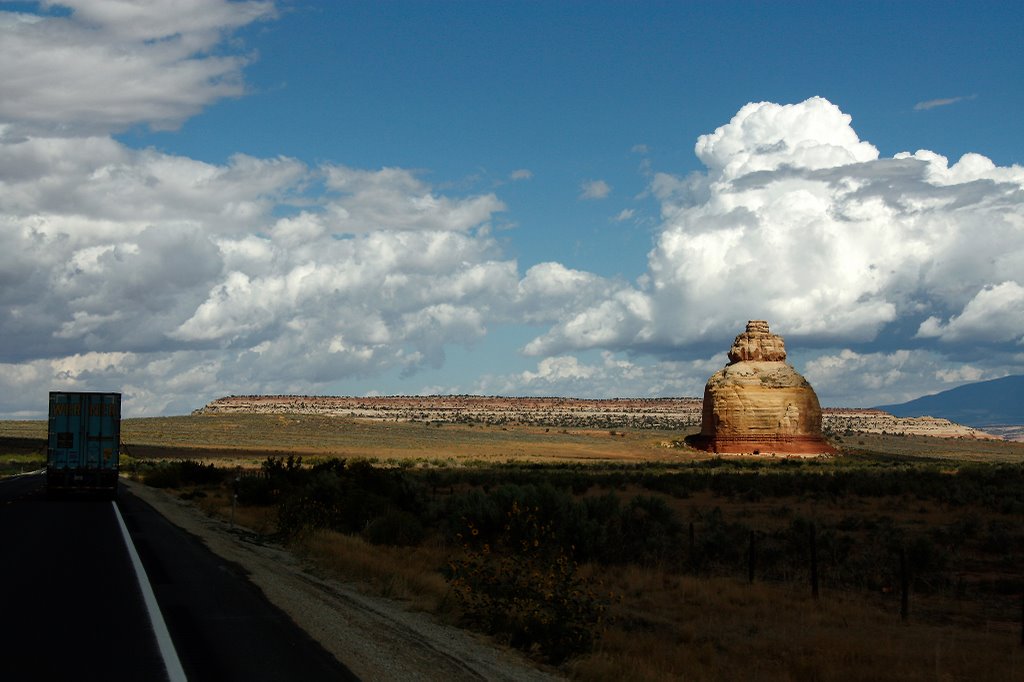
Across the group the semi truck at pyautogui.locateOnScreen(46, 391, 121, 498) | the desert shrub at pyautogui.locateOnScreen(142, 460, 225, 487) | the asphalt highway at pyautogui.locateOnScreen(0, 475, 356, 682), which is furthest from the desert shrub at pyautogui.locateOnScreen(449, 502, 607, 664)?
the desert shrub at pyautogui.locateOnScreen(142, 460, 225, 487)

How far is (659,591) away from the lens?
17.6m

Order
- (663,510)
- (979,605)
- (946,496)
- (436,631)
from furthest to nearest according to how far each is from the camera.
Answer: (946,496) → (663,510) → (979,605) → (436,631)

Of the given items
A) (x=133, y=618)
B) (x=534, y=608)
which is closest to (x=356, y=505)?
(x=534, y=608)

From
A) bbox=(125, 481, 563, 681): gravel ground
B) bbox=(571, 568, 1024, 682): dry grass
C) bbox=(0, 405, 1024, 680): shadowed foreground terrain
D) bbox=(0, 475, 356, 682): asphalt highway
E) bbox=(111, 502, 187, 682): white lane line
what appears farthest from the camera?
bbox=(0, 405, 1024, 680): shadowed foreground terrain

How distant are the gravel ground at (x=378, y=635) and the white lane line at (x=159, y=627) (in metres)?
1.50

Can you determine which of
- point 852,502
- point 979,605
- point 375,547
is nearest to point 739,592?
point 979,605

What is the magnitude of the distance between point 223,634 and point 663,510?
57.7ft

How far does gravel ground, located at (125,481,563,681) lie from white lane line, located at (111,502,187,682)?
150cm

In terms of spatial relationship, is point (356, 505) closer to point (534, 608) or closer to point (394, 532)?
point (394, 532)

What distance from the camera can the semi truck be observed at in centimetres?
3023

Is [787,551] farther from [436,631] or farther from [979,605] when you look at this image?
[436,631]

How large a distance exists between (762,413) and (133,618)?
74.7 meters

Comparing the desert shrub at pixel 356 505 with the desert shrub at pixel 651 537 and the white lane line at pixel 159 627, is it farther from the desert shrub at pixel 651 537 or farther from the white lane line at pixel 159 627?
the white lane line at pixel 159 627

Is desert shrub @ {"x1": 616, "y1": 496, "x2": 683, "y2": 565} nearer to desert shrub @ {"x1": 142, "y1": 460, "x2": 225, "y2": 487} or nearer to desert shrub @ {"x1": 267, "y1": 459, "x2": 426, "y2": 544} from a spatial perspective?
desert shrub @ {"x1": 267, "y1": 459, "x2": 426, "y2": 544}
